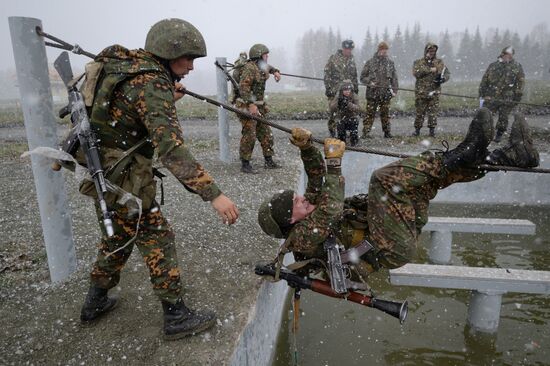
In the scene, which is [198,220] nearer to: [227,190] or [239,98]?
[227,190]

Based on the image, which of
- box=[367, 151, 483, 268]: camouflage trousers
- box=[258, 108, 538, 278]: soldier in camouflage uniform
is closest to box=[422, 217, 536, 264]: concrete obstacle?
box=[258, 108, 538, 278]: soldier in camouflage uniform

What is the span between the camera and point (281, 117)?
14578 mm

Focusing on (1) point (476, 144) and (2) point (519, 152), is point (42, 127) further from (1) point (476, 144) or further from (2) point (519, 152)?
(2) point (519, 152)

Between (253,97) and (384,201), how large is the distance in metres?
4.23

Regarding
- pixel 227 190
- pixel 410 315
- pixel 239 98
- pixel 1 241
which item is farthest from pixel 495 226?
pixel 1 241

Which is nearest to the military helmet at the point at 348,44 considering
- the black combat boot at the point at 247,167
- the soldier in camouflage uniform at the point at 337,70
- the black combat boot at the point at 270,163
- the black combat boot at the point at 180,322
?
the soldier in camouflage uniform at the point at 337,70

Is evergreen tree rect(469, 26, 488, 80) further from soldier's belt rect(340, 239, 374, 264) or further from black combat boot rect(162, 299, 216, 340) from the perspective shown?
black combat boot rect(162, 299, 216, 340)

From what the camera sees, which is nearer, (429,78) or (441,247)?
(441,247)

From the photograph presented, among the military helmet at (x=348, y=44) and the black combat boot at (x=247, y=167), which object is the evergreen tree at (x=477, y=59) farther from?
the black combat boot at (x=247, y=167)

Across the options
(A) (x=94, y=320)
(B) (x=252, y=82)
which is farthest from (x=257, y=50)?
(A) (x=94, y=320)

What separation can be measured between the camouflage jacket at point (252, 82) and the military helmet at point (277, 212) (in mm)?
3823

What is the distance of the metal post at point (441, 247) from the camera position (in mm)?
5836

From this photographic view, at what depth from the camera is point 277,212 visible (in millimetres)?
3111

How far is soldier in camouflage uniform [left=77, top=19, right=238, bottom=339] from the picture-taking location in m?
2.31
